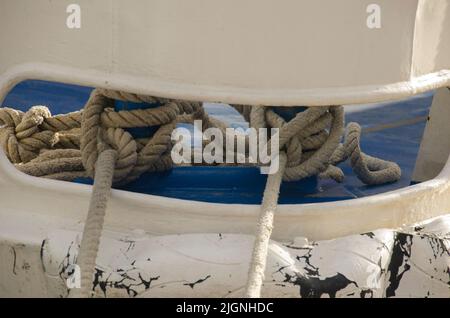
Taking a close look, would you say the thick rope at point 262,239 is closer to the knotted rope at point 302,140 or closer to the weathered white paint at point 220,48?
the knotted rope at point 302,140

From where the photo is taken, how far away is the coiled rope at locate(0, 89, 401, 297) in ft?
6.87

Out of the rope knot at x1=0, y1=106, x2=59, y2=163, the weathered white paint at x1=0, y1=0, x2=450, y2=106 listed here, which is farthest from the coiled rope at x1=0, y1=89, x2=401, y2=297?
the weathered white paint at x1=0, y1=0, x2=450, y2=106

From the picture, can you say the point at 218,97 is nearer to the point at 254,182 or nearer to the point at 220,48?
the point at 220,48

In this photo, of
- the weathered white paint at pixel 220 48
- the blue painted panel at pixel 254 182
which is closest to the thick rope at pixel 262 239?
the blue painted panel at pixel 254 182

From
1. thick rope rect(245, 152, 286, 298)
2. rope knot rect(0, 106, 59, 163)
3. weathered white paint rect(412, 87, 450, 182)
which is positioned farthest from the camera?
weathered white paint rect(412, 87, 450, 182)

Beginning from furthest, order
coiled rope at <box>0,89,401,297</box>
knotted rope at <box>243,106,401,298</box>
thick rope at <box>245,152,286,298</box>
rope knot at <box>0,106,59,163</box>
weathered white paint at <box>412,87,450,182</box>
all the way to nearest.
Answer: weathered white paint at <box>412,87,450,182</box> → rope knot at <box>0,106,59,163</box> → knotted rope at <box>243,106,401,298</box> → coiled rope at <box>0,89,401,297</box> → thick rope at <box>245,152,286,298</box>

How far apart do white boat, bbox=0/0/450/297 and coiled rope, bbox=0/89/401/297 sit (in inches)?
3.1

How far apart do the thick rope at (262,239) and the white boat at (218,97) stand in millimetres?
42

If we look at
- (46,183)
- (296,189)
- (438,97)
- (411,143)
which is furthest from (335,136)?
(411,143)

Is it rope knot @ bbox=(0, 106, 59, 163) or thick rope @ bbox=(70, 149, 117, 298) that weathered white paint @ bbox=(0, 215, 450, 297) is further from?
rope knot @ bbox=(0, 106, 59, 163)

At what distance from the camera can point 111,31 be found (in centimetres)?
199

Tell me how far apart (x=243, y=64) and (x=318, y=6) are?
0.71 ft

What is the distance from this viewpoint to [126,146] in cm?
226

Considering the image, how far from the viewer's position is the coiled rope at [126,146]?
2.09m
